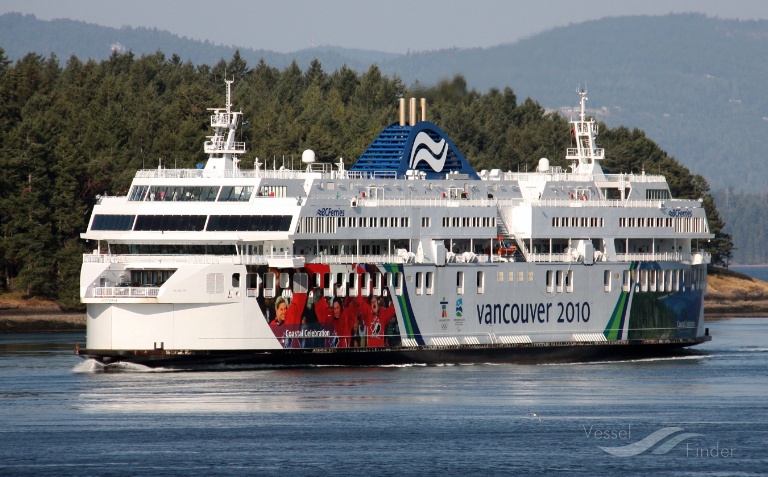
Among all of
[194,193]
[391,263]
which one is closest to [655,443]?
[391,263]

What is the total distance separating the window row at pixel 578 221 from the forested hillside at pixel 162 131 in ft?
44.6

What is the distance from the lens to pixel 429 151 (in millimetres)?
64188

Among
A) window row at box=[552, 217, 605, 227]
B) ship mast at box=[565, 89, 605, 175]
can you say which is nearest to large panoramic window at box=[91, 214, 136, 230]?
window row at box=[552, 217, 605, 227]

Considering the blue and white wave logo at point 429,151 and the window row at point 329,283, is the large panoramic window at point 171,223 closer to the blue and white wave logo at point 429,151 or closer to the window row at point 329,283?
the window row at point 329,283

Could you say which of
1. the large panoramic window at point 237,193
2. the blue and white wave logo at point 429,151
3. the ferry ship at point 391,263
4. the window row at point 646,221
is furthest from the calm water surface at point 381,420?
the blue and white wave logo at point 429,151

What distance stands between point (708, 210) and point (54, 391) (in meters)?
A: 88.9

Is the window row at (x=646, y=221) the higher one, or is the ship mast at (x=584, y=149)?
the ship mast at (x=584, y=149)

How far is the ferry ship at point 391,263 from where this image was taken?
2115 inches

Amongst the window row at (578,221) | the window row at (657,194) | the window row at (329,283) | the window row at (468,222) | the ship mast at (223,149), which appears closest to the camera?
the window row at (329,283)

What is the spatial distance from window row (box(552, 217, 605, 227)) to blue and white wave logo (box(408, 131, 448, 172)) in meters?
5.48

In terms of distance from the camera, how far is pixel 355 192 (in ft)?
193

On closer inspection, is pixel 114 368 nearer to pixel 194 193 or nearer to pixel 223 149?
pixel 194 193

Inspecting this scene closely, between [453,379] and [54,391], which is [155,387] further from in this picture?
[453,379]

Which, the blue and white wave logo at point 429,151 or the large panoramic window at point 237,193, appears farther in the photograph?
the blue and white wave logo at point 429,151
